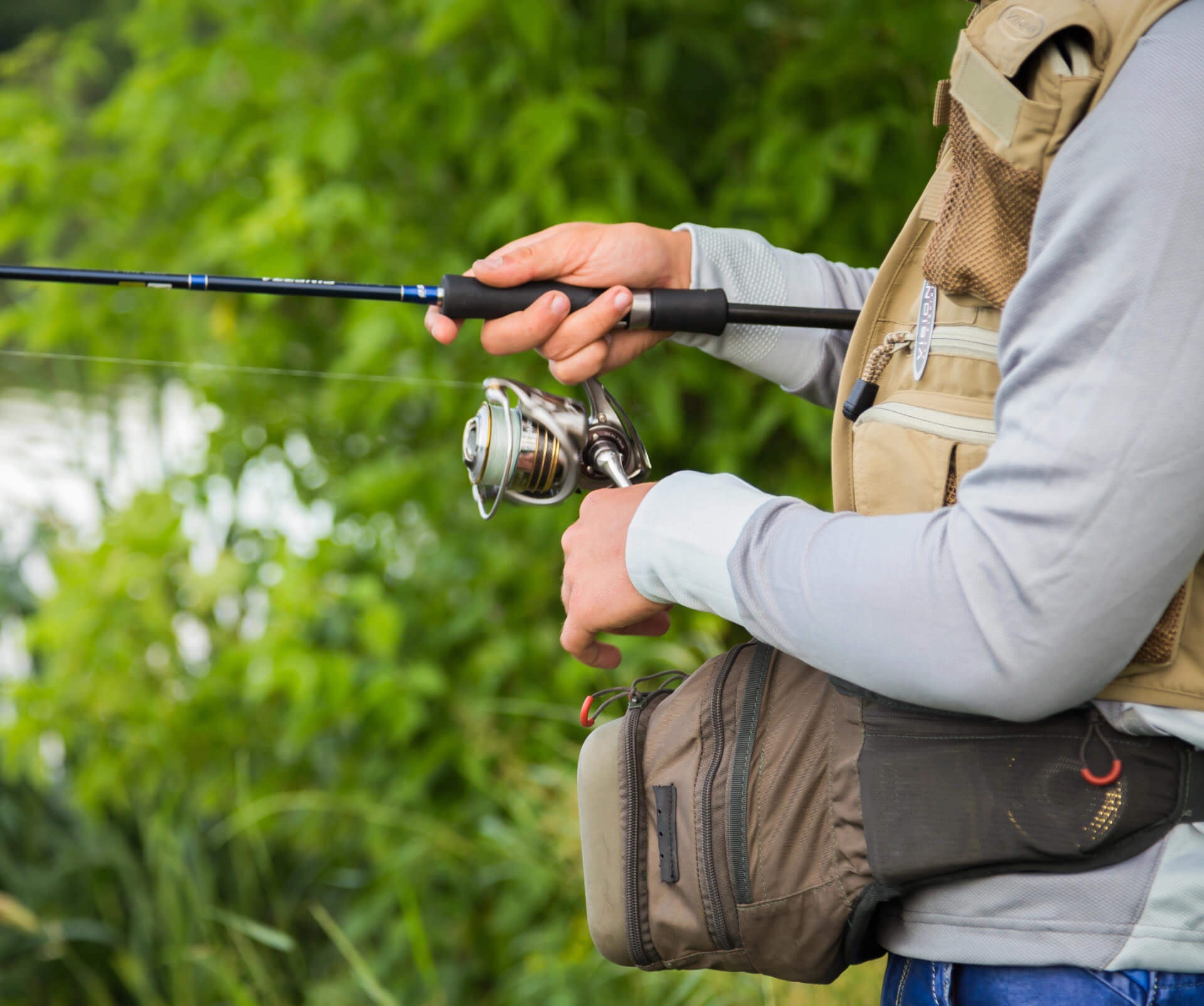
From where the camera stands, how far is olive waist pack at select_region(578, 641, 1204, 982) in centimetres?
84

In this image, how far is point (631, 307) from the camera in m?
1.20

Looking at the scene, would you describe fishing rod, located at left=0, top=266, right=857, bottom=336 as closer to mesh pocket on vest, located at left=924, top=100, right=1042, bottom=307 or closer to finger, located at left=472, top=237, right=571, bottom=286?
finger, located at left=472, top=237, right=571, bottom=286

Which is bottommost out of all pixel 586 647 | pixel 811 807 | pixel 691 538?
pixel 811 807

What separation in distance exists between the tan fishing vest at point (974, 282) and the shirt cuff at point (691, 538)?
0.11 meters

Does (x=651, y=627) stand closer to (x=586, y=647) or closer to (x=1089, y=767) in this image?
(x=586, y=647)

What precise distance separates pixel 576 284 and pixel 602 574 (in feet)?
1.23

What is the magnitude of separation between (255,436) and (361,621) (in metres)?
0.58

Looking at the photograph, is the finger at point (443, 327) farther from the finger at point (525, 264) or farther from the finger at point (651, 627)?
the finger at point (651, 627)

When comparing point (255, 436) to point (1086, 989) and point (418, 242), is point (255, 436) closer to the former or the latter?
point (418, 242)

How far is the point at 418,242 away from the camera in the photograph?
101 inches

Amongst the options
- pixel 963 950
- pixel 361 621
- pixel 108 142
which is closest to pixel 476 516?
pixel 361 621

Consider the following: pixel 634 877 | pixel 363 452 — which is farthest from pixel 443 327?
pixel 363 452

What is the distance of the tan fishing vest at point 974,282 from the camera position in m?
0.74

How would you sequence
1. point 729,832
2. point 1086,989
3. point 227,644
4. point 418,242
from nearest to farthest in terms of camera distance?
1. point 1086,989
2. point 729,832
3. point 418,242
4. point 227,644
